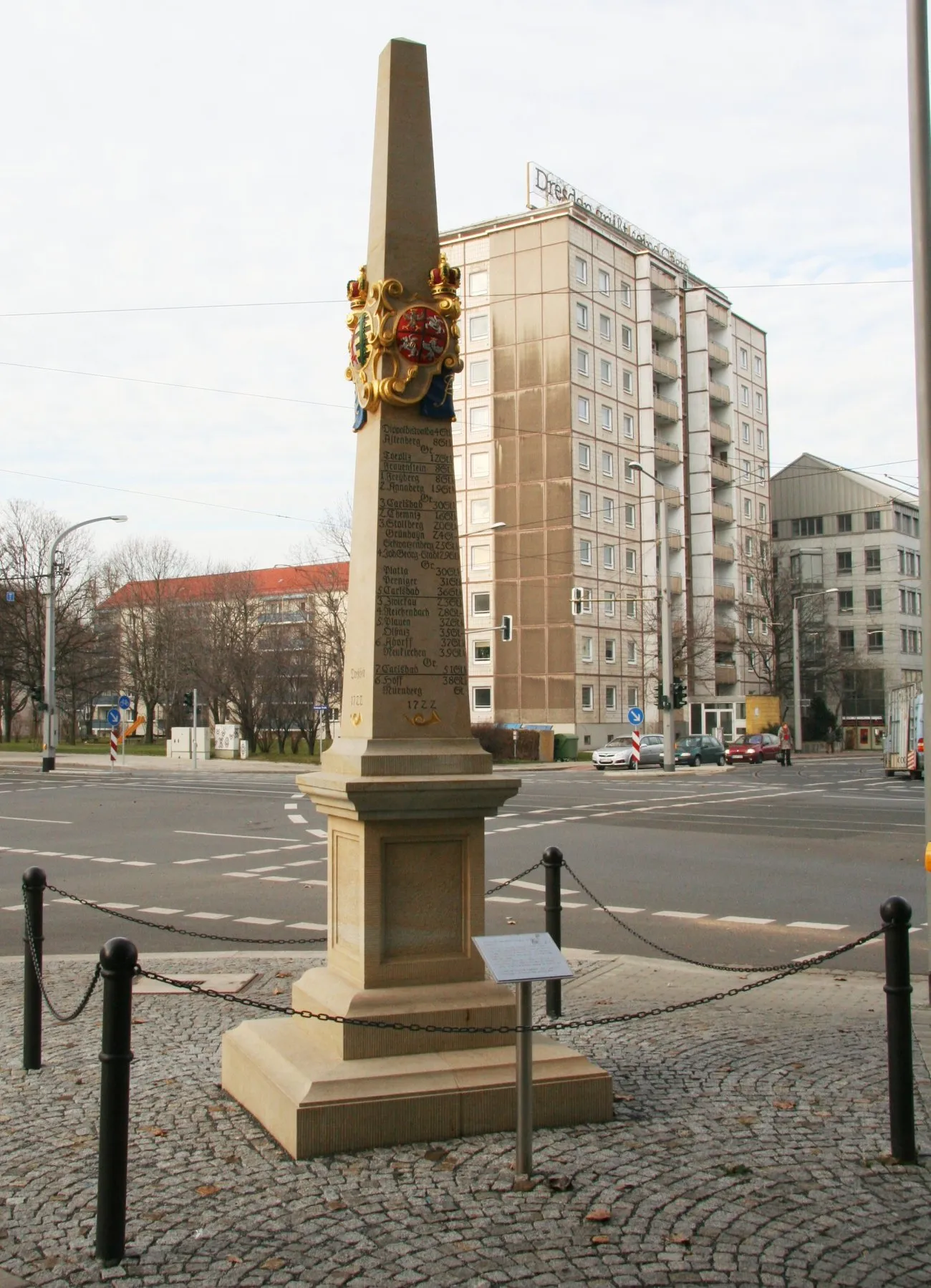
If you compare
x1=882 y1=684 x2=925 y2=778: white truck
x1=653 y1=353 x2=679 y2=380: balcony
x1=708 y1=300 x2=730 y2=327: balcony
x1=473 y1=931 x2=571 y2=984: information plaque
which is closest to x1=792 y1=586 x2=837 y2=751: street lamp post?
x1=653 y1=353 x2=679 y2=380: balcony

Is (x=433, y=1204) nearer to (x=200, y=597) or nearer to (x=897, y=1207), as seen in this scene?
(x=897, y=1207)

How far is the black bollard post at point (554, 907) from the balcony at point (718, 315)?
69656mm

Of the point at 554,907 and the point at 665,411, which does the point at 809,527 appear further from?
the point at 554,907

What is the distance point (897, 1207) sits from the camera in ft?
14.7

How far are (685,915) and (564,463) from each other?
4982cm

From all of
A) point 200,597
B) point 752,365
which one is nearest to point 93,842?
point 200,597

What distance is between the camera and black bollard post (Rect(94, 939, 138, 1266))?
159 inches

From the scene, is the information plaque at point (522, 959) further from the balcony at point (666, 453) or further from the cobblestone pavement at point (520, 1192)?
the balcony at point (666, 453)

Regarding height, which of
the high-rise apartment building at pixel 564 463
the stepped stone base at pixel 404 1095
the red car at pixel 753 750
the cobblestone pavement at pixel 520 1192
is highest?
the high-rise apartment building at pixel 564 463

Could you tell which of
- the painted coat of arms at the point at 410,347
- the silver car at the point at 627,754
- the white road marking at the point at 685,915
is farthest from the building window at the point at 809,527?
the painted coat of arms at the point at 410,347

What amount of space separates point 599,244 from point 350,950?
60.9 metres

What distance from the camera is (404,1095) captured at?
517 cm

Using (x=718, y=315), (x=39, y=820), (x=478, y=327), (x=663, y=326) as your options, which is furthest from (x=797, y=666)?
(x=39, y=820)

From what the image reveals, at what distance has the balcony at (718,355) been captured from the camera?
240 ft
